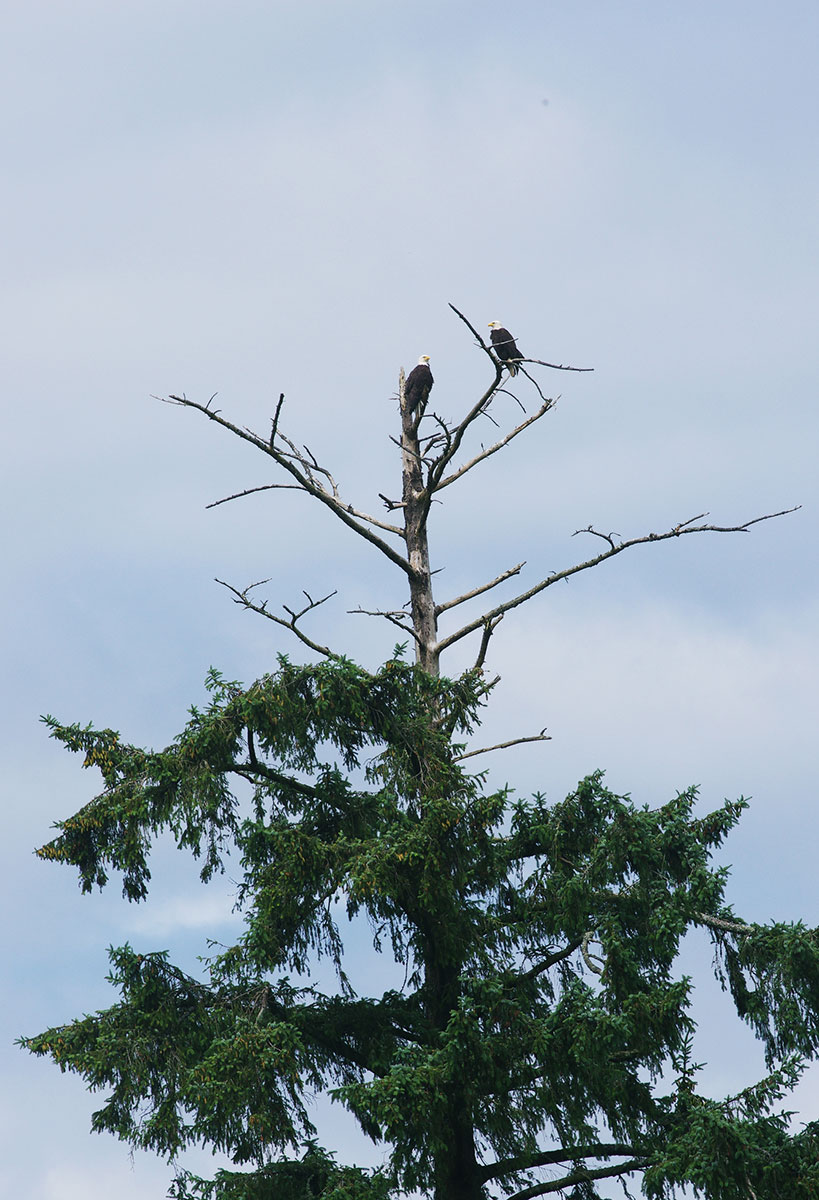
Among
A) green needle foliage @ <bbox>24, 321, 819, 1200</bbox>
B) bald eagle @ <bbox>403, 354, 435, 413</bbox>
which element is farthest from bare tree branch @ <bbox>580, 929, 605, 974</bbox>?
bald eagle @ <bbox>403, 354, 435, 413</bbox>

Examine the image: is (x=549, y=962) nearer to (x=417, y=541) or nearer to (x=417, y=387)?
(x=417, y=541)

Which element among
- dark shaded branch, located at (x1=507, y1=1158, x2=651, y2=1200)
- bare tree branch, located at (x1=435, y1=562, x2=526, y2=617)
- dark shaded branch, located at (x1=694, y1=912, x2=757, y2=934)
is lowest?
dark shaded branch, located at (x1=507, y1=1158, x2=651, y2=1200)

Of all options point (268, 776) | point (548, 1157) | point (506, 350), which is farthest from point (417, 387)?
point (548, 1157)

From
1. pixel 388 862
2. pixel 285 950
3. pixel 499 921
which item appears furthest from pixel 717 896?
pixel 285 950

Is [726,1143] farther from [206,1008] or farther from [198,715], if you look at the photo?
[198,715]

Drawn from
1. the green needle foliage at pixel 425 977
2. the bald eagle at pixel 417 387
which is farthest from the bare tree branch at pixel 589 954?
the bald eagle at pixel 417 387

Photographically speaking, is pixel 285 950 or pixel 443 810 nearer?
pixel 443 810

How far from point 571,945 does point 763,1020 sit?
189 cm

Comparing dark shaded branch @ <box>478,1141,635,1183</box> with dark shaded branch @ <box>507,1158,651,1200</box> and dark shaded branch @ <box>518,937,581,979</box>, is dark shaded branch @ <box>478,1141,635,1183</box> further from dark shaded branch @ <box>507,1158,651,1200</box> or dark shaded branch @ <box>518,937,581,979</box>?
dark shaded branch @ <box>518,937,581,979</box>

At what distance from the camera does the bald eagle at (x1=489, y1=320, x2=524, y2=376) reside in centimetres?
1441

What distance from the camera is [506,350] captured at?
1656 centimetres

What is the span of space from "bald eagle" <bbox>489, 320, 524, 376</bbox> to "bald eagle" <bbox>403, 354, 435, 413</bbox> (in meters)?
0.97

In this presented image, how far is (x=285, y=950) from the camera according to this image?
499 inches

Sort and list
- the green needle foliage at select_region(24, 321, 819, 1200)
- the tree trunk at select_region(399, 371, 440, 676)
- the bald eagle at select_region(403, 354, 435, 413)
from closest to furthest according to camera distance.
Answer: the green needle foliage at select_region(24, 321, 819, 1200)
the tree trunk at select_region(399, 371, 440, 676)
the bald eagle at select_region(403, 354, 435, 413)
